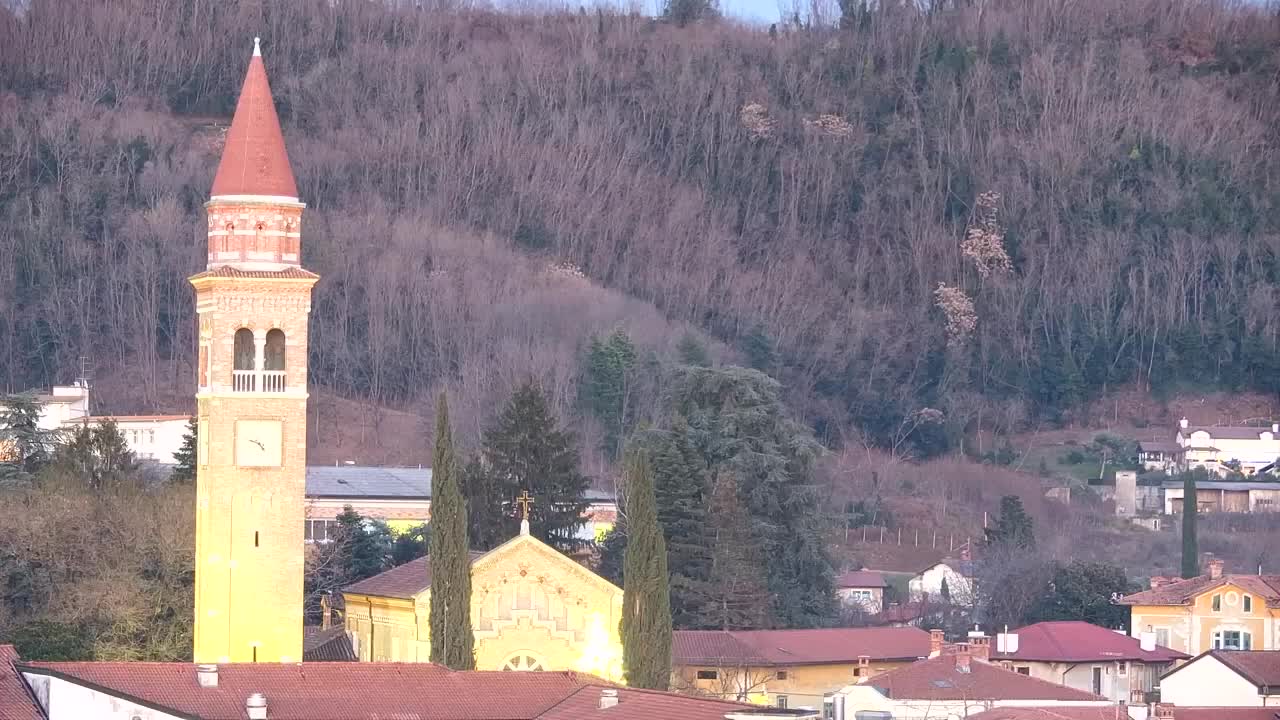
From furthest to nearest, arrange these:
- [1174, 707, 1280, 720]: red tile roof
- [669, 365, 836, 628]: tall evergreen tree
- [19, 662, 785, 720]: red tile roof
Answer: [669, 365, 836, 628]: tall evergreen tree → [1174, 707, 1280, 720]: red tile roof → [19, 662, 785, 720]: red tile roof

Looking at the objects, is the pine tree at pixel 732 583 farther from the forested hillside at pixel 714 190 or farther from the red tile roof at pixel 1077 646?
the forested hillside at pixel 714 190

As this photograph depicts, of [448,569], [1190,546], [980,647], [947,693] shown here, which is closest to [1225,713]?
[947,693]

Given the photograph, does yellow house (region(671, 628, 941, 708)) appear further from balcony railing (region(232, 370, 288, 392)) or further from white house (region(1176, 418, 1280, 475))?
white house (region(1176, 418, 1280, 475))

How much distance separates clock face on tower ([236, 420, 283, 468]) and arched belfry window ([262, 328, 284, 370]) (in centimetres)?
108

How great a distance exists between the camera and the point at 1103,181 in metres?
138

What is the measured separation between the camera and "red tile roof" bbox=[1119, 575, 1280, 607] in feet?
241

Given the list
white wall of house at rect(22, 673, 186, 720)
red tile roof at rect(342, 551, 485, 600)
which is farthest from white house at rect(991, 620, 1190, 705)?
white wall of house at rect(22, 673, 186, 720)

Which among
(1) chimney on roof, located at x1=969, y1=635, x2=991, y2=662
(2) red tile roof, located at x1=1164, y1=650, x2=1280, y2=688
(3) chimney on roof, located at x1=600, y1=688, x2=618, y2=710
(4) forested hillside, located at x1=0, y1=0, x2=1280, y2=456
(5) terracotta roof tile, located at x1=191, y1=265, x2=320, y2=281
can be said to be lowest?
(3) chimney on roof, located at x1=600, y1=688, x2=618, y2=710

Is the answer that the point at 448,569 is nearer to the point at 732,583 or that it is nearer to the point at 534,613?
the point at 534,613

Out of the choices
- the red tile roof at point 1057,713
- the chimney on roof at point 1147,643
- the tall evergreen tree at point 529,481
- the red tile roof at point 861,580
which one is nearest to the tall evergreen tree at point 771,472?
the tall evergreen tree at point 529,481

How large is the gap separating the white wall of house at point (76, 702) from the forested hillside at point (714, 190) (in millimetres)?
65895

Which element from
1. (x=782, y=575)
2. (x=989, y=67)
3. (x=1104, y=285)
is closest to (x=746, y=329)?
(x=1104, y=285)

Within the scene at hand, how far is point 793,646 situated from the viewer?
6788 cm

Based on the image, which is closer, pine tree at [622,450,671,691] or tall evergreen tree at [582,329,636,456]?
pine tree at [622,450,671,691]
